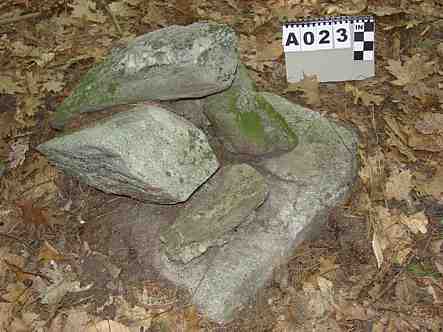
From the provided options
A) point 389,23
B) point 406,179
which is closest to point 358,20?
point 389,23

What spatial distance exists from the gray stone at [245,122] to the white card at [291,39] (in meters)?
0.67

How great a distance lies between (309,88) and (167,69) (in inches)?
50.4

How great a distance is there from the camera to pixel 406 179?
10.4ft

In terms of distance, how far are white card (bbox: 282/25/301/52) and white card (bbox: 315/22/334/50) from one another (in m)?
0.13

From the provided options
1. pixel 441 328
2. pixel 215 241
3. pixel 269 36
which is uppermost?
pixel 269 36

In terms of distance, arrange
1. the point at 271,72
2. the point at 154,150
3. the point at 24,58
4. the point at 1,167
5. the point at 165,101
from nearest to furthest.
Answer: the point at 154,150 → the point at 165,101 → the point at 1,167 → the point at 271,72 → the point at 24,58

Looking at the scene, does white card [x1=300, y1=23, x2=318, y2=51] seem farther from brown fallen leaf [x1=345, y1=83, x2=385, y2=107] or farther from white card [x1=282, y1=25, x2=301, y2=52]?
brown fallen leaf [x1=345, y1=83, x2=385, y2=107]

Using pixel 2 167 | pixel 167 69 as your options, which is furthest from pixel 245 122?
pixel 2 167

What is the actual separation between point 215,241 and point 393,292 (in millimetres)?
956

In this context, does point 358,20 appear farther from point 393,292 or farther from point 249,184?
point 393,292

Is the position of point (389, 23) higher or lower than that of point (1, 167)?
higher

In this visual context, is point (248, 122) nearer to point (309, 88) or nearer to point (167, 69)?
point (167, 69)

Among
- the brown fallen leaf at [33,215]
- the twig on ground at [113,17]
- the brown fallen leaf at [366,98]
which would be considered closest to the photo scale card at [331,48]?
the brown fallen leaf at [366,98]

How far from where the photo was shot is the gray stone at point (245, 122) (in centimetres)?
300
